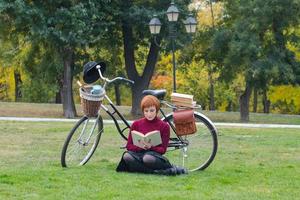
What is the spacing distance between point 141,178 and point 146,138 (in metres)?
0.52

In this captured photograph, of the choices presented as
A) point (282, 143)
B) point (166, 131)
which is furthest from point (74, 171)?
point (282, 143)

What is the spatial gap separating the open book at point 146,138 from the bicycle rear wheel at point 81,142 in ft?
2.25

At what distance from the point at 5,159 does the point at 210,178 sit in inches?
129

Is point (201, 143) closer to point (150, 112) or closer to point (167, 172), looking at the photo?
point (167, 172)

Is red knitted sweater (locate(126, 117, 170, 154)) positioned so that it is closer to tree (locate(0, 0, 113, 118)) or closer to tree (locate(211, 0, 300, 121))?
tree (locate(0, 0, 113, 118))

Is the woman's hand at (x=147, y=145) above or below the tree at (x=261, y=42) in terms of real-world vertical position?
below

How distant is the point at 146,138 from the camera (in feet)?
22.9

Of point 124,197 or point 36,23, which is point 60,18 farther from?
point 124,197

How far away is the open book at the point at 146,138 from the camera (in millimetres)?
6984

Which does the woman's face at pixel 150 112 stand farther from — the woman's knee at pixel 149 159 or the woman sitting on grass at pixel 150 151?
the woman's knee at pixel 149 159

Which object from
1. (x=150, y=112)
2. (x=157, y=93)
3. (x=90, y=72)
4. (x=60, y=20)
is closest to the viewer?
(x=150, y=112)

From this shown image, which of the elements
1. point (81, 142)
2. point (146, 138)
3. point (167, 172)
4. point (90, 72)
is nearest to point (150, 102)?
point (146, 138)

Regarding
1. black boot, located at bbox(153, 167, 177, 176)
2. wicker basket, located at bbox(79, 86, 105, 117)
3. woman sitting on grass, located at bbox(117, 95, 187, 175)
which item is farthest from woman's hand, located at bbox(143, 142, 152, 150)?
wicker basket, located at bbox(79, 86, 105, 117)

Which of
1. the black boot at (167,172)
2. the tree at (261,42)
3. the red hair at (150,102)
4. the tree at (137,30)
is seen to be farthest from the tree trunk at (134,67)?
the black boot at (167,172)
